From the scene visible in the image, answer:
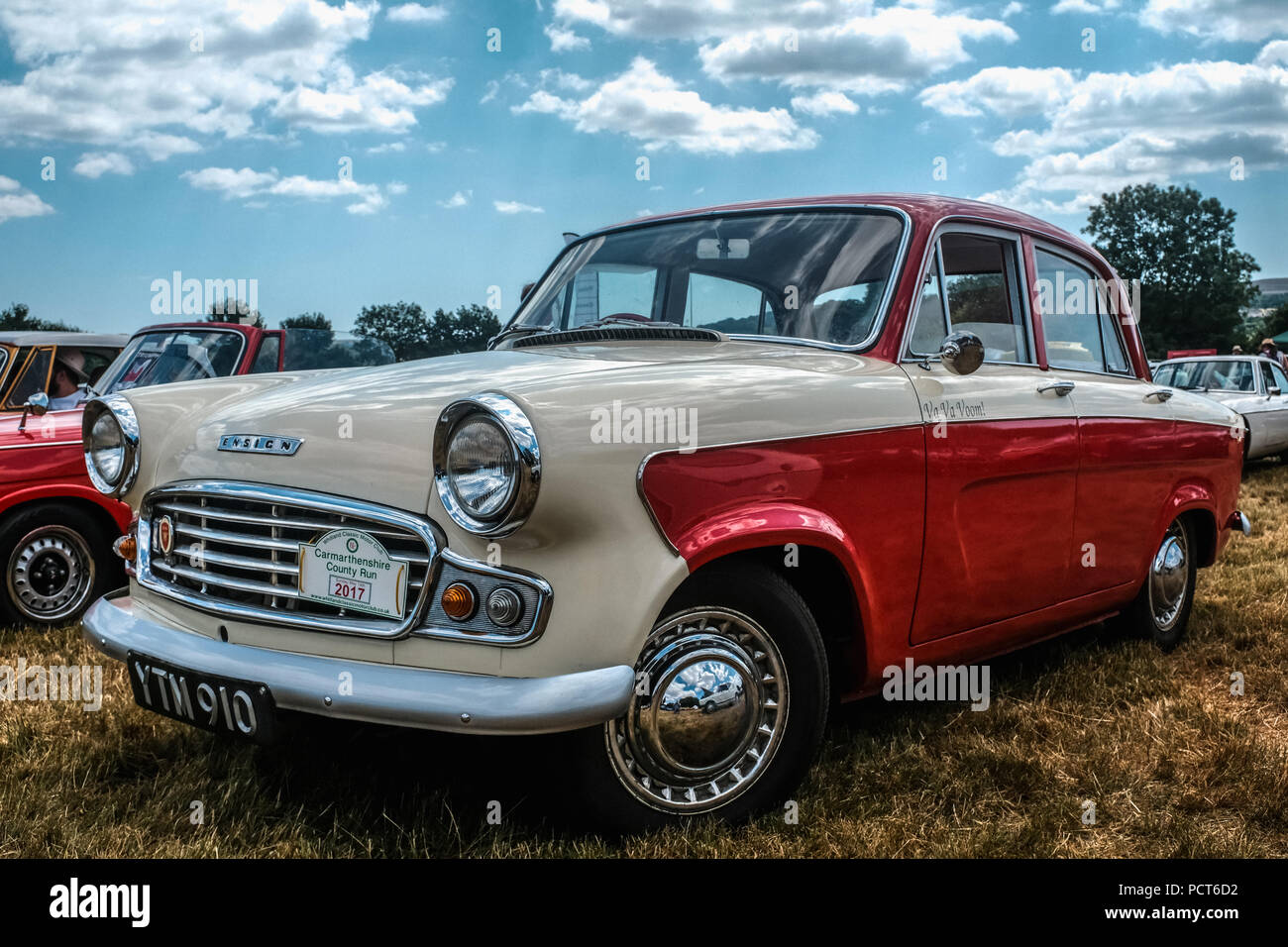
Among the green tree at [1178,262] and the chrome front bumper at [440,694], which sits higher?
the green tree at [1178,262]

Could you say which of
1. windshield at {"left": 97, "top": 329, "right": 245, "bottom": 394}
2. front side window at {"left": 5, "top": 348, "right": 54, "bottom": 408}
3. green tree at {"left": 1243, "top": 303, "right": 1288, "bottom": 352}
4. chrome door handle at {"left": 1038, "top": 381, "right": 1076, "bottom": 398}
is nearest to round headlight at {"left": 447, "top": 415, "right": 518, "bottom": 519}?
chrome door handle at {"left": 1038, "top": 381, "right": 1076, "bottom": 398}

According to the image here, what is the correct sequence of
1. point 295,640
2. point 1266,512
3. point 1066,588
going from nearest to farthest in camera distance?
point 295,640
point 1066,588
point 1266,512

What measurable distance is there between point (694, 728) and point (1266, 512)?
7.94 m

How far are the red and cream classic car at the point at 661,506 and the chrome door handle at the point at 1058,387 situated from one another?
0.09 ft

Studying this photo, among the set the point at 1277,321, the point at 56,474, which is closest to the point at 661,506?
the point at 56,474

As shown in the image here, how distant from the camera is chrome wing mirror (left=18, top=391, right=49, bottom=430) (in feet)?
17.4

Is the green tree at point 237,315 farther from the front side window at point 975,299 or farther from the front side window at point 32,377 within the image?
the front side window at point 975,299

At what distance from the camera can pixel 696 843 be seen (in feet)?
8.70

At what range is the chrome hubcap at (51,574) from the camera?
17.3 feet

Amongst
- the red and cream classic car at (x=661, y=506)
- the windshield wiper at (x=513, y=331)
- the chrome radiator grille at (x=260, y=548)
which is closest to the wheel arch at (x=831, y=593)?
the red and cream classic car at (x=661, y=506)

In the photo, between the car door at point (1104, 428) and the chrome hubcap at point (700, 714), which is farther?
the car door at point (1104, 428)
